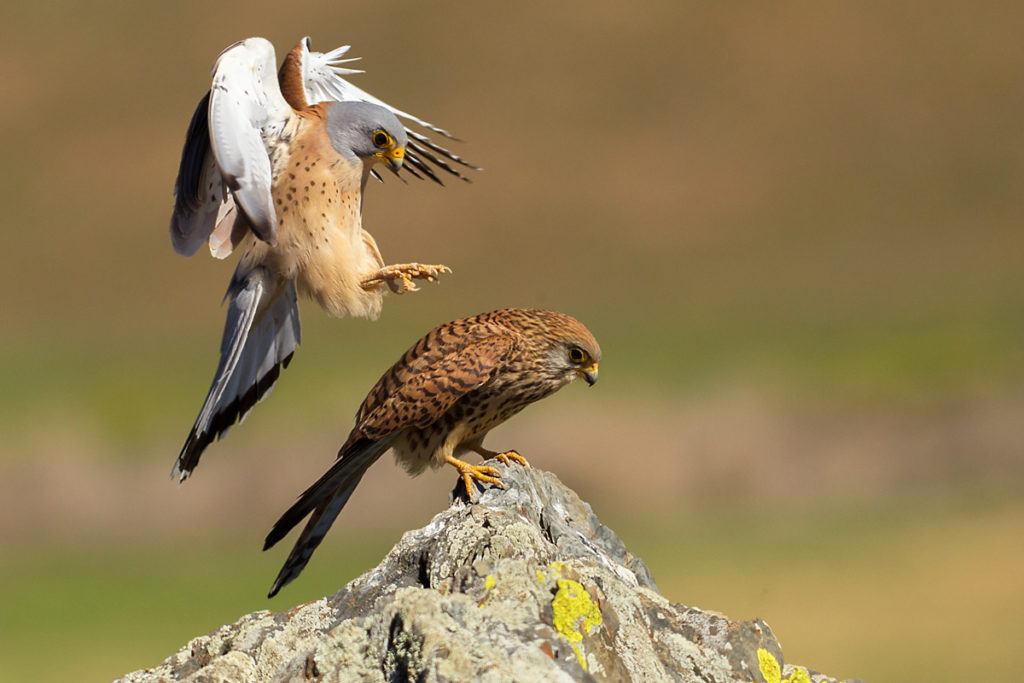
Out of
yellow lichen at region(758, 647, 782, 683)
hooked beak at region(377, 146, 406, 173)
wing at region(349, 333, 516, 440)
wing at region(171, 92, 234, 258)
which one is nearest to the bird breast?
hooked beak at region(377, 146, 406, 173)

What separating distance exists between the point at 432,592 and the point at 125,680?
111 cm

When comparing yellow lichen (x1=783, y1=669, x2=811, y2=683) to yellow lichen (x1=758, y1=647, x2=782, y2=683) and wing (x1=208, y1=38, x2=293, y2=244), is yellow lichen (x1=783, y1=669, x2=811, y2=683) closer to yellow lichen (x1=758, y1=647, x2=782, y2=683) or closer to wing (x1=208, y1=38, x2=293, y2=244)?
yellow lichen (x1=758, y1=647, x2=782, y2=683)

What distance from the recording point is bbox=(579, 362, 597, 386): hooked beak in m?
3.95

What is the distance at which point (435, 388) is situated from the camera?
→ 372 centimetres

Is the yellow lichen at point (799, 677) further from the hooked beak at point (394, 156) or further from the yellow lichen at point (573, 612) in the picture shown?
the hooked beak at point (394, 156)

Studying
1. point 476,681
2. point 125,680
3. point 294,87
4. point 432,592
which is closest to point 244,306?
point 294,87

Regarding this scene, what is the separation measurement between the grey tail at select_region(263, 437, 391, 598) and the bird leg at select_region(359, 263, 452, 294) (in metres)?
0.61

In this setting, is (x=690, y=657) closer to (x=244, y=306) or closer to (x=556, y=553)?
(x=556, y=553)

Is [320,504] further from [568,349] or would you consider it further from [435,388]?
[568,349]

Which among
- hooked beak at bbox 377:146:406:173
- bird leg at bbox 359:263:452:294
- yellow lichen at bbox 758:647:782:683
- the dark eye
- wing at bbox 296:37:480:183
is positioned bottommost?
yellow lichen at bbox 758:647:782:683

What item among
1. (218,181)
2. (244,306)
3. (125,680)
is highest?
(218,181)

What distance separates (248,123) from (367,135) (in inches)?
20.2

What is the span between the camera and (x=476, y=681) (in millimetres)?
2363

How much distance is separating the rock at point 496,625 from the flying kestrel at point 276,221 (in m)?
1.01
